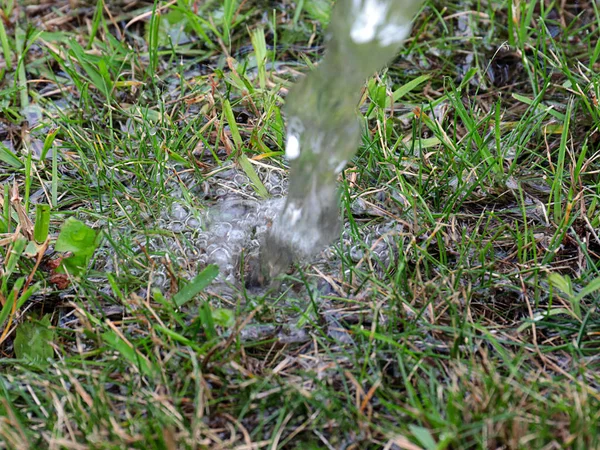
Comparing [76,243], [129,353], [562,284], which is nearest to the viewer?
[129,353]

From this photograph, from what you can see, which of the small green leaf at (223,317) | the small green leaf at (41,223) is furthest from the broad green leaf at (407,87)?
the small green leaf at (41,223)

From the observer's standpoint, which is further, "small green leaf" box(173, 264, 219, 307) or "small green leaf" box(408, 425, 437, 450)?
"small green leaf" box(173, 264, 219, 307)

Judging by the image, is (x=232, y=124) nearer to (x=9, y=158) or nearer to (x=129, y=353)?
(x=9, y=158)

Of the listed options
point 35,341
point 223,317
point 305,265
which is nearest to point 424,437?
point 223,317

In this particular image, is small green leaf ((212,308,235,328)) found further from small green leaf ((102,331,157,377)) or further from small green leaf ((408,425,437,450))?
small green leaf ((408,425,437,450))

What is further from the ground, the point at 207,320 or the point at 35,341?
the point at 207,320

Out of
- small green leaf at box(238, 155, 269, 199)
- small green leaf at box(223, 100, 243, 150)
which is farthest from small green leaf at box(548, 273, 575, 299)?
small green leaf at box(223, 100, 243, 150)

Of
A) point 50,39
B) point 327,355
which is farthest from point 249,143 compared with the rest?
point 50,39

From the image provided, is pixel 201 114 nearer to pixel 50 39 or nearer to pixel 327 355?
pixel 50 39

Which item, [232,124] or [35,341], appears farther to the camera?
[232,124]

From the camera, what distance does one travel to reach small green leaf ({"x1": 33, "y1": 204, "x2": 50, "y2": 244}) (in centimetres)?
196

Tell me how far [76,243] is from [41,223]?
12 cm

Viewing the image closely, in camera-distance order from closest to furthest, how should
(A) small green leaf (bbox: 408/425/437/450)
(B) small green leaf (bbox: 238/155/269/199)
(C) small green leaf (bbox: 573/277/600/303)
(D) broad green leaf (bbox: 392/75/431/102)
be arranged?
1. (A) small green leaf (bbox: 408/425/437/450)
2. (C) small green leaf (bbox: 573/277/600/303)
3. (B) small green leaf (bbox: 238/155/269/199)
4. (D) broad green leaf (bbox: 392/75/431/102)

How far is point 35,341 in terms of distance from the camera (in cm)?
184
